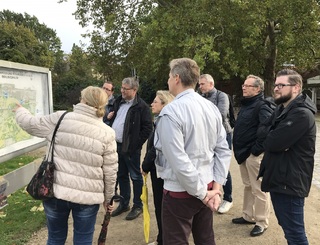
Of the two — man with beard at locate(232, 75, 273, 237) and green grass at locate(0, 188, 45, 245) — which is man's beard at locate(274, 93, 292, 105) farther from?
green grass at locate(0, 188, 45, 245)

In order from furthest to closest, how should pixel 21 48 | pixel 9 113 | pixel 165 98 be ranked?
pixel 21 48
pixel 9 113
pixel 165 98

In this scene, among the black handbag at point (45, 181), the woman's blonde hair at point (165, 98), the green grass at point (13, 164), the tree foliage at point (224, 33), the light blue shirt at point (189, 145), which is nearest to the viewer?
the light blue shirt at point (189, 145)

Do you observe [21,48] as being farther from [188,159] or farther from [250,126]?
[188,159]

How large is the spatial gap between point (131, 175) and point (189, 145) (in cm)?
265

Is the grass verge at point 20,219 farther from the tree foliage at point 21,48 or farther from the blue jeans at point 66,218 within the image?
the tree foliage at point 21,48

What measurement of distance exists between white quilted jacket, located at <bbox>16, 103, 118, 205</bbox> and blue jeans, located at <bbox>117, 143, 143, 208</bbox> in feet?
6.26

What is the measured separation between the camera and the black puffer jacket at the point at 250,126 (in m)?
3.92

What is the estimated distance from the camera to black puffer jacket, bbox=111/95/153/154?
180 inches

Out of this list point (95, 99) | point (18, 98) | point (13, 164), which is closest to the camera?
point (95, 99)

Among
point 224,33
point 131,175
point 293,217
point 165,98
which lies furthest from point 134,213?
point 224,33

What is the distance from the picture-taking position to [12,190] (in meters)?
6.00

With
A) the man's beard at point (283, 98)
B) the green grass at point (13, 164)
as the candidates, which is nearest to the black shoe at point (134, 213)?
the man's beard at point (283, 98)

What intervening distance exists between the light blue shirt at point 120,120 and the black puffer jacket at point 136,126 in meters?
0.09

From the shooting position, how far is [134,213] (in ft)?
15.5
